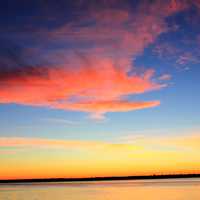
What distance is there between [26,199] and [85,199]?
8811mm

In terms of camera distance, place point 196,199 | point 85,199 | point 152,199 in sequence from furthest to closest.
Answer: point 85,199, point 152,199, point 196,199

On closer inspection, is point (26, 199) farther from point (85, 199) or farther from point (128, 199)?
point (128, 199)

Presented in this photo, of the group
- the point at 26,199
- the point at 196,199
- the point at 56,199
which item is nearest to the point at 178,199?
the point at 196,199

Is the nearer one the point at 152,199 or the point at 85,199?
the point at 152,199

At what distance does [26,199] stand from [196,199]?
2503 cm

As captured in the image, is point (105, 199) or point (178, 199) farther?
point (105, 199)

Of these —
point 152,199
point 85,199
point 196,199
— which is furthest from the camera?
point 85,199

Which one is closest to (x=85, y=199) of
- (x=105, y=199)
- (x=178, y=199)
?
(x=105, y=199)

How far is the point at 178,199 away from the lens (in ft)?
177

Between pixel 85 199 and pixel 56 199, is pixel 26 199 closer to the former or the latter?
pixel 56 199

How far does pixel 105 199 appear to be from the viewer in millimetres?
58781

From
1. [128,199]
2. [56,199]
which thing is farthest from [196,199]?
[56,199]

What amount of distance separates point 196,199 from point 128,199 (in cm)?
1056

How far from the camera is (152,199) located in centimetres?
5659
